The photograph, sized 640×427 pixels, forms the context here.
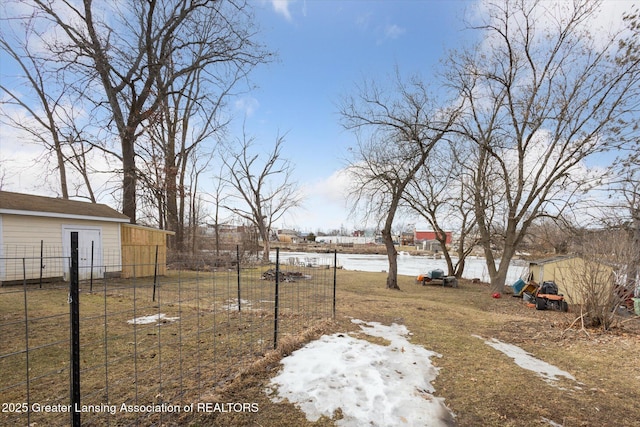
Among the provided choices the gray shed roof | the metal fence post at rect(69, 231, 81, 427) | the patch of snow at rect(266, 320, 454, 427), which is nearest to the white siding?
the gray shed roof

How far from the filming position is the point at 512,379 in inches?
143

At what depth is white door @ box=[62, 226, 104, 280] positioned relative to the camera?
37.3 ft

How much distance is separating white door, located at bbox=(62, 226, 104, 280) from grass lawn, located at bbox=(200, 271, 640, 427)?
10056 millimetres

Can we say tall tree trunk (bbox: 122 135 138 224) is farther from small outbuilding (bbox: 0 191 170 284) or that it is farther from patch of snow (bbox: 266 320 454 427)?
patch of snow (bbox: 266 320 454 427)

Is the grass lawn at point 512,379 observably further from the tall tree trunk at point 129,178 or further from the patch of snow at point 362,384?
the tall tree trunk at point 129,178

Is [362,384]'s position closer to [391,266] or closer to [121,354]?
[121,354]

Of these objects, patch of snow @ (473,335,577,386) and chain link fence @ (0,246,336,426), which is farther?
patch of snow @ (473,335,577,386)

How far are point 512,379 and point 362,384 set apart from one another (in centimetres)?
179

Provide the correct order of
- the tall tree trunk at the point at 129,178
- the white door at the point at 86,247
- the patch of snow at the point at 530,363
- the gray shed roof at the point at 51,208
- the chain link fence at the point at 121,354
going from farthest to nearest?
the tall tree trunk at the point at 129,178, the white door at the point at 86,247, the gray shed roof at the point at 51,208, the patch of snow at the point at 530,363, the chain link fence at the point at 121,354

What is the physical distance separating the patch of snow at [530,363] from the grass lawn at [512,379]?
0.35 ft

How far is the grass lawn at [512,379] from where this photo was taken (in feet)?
9.19

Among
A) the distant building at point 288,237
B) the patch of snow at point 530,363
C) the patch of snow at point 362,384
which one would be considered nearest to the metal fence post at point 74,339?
the patch of snow at point 362,384

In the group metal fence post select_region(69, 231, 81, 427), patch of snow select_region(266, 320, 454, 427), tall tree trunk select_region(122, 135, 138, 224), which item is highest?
tall tree trunk select_region(122, 135, 138, 224)

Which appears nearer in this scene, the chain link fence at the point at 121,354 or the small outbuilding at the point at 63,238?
the chain link fence at the point at 121,354
